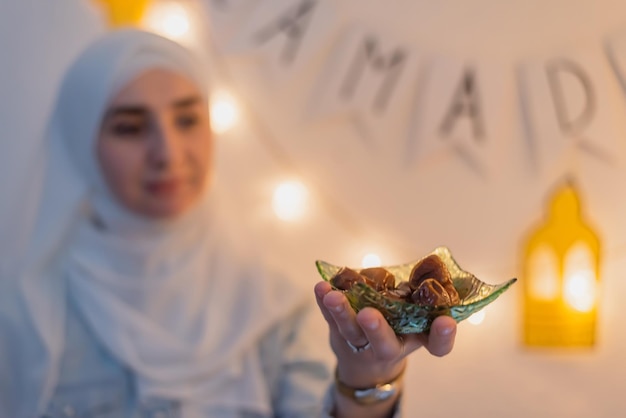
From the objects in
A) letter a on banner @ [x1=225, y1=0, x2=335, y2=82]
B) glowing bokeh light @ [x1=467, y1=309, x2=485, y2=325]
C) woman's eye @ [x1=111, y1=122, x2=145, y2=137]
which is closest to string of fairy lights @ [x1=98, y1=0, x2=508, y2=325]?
letter a on banner @ [x1=225, y1=0, x2=335, y2=82]

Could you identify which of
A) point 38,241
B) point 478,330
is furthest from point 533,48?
point 38,241

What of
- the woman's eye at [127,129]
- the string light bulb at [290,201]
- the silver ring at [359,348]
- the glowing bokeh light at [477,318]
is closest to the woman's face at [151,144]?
the woman's eye at [127,129]

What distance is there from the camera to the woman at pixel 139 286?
1.02m

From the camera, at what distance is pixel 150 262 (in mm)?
1078

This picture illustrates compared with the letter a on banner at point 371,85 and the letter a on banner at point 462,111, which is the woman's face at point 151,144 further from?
the letter a on banner at point 462,111

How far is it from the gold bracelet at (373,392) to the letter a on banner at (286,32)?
70 cm

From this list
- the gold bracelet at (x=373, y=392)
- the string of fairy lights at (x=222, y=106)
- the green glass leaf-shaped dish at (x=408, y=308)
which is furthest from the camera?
the string of fairy lights at (x=222, y=106)

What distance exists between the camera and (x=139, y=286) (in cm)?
107

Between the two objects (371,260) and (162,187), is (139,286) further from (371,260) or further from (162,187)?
(371,260)

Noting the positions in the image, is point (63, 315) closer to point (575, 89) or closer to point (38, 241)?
point (38, 241)

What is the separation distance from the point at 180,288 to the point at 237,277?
0.10 meters

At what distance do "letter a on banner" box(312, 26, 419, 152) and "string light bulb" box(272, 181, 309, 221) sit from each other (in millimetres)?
160

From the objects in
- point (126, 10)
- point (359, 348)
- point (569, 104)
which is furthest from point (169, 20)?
point (359, 348)

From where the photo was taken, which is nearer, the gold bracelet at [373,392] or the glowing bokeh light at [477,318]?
the gold bracelet at [373,392]
